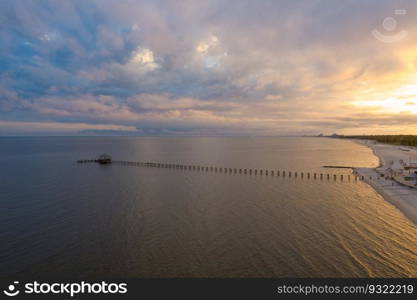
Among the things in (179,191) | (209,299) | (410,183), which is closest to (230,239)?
(209,299)

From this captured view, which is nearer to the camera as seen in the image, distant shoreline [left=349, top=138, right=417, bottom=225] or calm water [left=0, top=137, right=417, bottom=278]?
calm water [left=0, top=137, right=417, bottom=278]

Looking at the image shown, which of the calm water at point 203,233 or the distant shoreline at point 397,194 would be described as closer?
the calm water at point 203,233

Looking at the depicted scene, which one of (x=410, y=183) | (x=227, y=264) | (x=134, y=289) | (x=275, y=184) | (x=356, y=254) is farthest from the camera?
(x=275, y=184)

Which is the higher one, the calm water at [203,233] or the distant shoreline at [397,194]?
Answer: the distant shoreline at [397,194]

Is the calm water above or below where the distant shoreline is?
below

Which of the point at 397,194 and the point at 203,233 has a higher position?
the point at 397,194

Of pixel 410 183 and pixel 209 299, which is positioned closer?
pixel 209 299

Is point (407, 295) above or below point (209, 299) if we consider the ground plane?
above

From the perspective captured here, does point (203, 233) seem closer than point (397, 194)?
Yes

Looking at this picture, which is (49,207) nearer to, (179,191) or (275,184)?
(179,191)

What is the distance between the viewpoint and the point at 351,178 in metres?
60.1

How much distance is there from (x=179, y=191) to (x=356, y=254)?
31.6 meters

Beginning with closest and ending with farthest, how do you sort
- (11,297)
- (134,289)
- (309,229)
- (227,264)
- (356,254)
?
(11,297), (134,289), (227,264), (356,254), (309,229)

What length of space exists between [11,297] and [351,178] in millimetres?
65102
